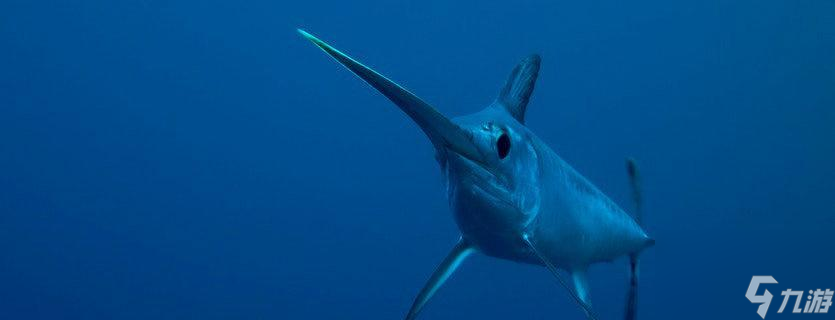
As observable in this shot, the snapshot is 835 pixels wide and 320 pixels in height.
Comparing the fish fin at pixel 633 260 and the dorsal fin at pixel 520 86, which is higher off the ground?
the dorsal fin at pixel 520 86

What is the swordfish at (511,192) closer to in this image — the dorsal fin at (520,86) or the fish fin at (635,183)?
the dorsal fin at (520,86)

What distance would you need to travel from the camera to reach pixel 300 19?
3847 cm

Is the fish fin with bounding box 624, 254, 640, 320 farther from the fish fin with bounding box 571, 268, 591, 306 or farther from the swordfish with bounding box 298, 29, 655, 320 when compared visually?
the fish fin with bounding box 571, 268, 591, 306

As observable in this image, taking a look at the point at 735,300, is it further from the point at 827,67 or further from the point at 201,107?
the point at 201,107

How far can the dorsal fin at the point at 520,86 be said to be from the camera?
281 centimetres

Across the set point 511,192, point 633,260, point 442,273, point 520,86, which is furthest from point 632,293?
point 511,192

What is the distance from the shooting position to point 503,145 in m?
1.89

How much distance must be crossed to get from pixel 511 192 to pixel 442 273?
969 mm

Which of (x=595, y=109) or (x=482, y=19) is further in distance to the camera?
(x=482, y=19)

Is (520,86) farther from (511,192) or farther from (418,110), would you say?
(418,110)

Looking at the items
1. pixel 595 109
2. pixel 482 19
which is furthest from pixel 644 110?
pixel 482 19

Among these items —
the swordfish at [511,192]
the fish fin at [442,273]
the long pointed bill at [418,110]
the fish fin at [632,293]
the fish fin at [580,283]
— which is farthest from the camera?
the fish fin at [632,293]

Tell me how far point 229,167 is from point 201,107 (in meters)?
4.61

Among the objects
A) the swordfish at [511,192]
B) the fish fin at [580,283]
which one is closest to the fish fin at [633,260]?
the swordfish at [511,192]
